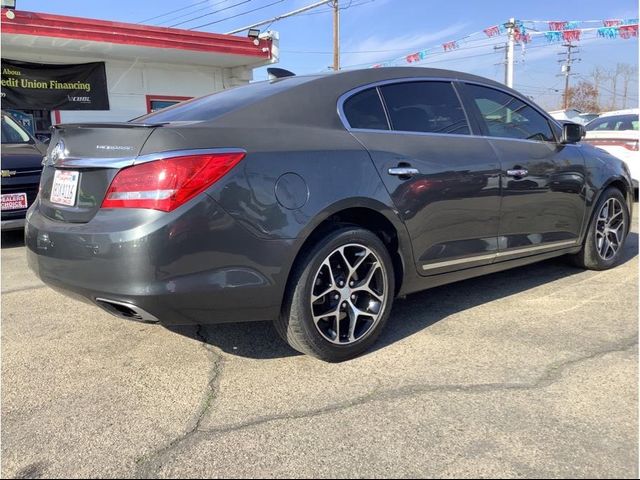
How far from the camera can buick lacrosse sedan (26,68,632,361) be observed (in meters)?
2.54

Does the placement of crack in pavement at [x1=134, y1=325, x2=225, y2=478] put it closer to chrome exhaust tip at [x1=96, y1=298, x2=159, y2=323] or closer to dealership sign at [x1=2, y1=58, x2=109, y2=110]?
chrome exhaust tip at [x1=96, y1=298, x2=159, y2=323]

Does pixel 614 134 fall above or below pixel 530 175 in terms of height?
above

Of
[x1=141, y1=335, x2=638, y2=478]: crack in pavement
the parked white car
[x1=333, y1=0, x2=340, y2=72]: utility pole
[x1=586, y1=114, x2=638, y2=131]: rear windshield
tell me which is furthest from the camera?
[x1=333, y1=0, x2=340, y2=72]: utility pole

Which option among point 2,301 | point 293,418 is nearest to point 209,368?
point 293,418

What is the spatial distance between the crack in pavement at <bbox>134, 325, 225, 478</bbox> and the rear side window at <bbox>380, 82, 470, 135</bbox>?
1.76m

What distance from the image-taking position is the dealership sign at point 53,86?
11.5m

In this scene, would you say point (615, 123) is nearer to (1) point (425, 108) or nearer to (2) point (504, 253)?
(2) point (504, 253)

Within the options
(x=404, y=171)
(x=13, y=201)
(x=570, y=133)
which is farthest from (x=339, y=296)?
(x=13, y=201)

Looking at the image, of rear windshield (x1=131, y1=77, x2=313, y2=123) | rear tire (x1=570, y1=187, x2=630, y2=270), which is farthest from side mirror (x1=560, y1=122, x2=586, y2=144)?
rear windshield (x1=131, y1=77, x2=313, y2=123)

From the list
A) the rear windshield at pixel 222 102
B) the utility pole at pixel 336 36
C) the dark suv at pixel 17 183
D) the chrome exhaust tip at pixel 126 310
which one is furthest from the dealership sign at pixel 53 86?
the utility pole at pixel 336 36

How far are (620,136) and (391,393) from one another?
883 centimetres

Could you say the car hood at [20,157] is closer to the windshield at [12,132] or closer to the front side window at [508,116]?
the windshield at [12,132]

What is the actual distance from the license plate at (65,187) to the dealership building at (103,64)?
338 inches

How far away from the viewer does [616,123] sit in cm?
1014
